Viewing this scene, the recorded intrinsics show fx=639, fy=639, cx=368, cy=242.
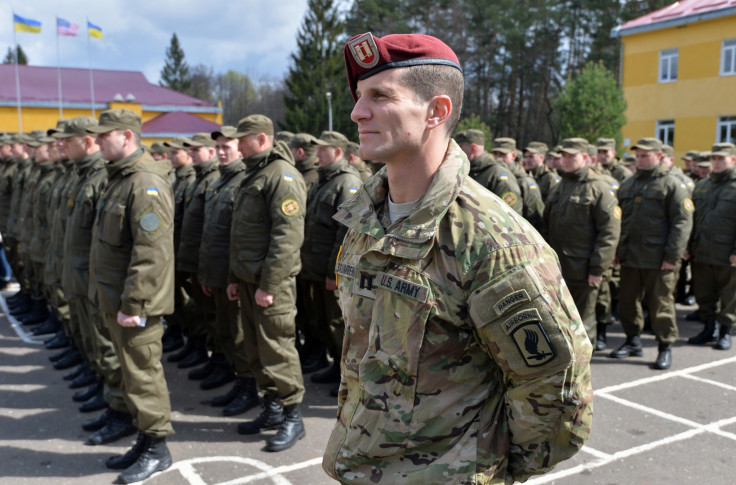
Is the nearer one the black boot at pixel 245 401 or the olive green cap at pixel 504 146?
the black boot at pixel 245 401

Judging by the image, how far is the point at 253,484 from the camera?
396 cm

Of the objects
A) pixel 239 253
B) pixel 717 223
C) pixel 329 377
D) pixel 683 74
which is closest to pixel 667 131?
pixel 683 74

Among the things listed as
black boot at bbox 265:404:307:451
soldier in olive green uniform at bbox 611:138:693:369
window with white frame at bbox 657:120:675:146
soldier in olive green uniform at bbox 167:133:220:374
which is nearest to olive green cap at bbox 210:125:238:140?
soldier in olive green uniform at bbox 167:133:220:374

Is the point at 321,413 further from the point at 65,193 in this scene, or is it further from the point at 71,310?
the point at 65,193

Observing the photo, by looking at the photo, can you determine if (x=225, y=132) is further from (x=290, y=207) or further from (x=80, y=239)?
(x=80, y=239)

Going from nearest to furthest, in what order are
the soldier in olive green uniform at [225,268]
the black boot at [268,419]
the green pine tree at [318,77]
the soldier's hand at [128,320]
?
the soldier's hand at [128,320]
the black boot at [268,419]
the soldier in olive green uniform at [225,268]
the green pine tree at [318,77]

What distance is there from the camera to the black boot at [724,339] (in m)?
7.12

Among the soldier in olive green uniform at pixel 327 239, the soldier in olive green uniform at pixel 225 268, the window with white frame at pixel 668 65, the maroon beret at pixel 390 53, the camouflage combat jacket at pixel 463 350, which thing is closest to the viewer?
the camouflage combat jacket at pixel 463 350

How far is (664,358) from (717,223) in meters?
2.05

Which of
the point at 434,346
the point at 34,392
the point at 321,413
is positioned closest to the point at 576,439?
the point at 434,346

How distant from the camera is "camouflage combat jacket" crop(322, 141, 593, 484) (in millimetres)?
1624

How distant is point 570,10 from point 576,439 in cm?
4090

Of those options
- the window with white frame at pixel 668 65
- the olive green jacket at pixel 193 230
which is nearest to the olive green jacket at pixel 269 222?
the olive green jacket at pixel 193 230

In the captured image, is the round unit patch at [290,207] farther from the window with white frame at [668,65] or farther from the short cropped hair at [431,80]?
the window with white frame at [668,65]
